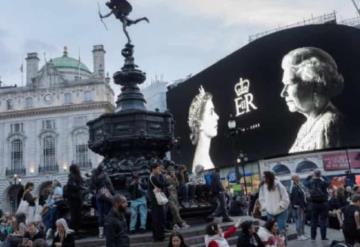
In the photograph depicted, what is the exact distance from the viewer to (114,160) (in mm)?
12195

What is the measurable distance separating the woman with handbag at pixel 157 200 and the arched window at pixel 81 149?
162 feet

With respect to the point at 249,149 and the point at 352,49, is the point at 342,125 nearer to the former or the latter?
the point at 352,49

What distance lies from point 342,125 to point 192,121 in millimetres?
18877

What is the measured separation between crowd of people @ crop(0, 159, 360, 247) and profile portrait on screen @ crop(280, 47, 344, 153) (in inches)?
840

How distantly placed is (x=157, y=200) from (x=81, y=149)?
51.0 meters

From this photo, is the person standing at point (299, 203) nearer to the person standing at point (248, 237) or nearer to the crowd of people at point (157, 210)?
the crowd of people at point (157, 210)

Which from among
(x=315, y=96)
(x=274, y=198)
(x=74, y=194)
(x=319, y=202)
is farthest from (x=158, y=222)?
(x=315, y=96)

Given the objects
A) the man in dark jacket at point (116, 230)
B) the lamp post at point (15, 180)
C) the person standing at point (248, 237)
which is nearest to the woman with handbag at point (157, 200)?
the man in dark jacket at point (116, 230)

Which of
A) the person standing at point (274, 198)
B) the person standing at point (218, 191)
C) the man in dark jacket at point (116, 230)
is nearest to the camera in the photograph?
the man in dark jacket at point (116, 230)

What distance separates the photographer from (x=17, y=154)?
2308 inches

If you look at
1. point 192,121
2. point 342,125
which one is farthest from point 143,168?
point 192,121

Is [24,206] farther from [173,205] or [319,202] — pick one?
[319,202]

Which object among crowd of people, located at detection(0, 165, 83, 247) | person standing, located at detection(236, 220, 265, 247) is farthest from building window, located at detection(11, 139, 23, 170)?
person standing, located at detection(236, 220, 265, 247)

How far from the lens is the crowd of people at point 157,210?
6.75 meters
